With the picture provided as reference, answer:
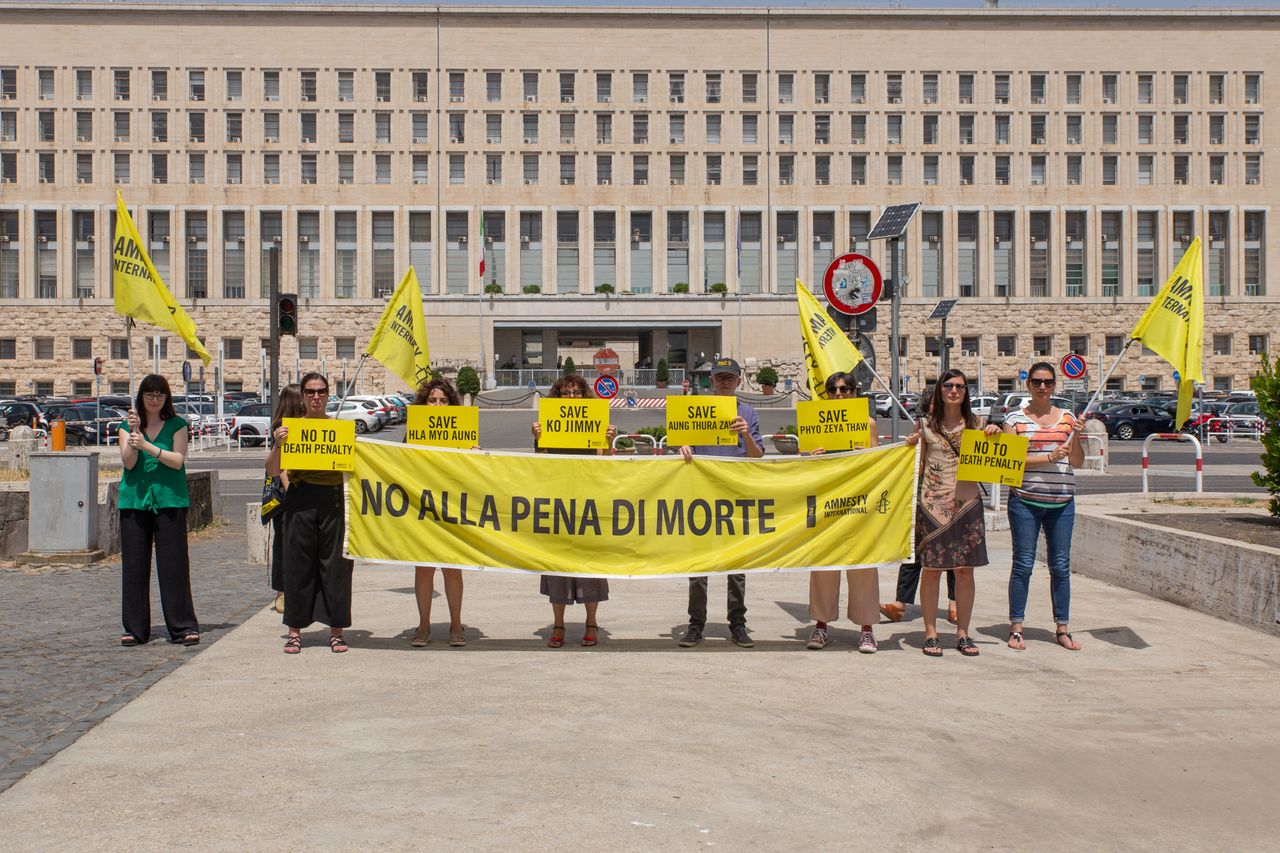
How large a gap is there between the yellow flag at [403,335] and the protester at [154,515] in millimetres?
2847

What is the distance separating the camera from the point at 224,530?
16.8 meters

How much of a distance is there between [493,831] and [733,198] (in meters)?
80.0

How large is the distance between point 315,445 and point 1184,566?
7.10m

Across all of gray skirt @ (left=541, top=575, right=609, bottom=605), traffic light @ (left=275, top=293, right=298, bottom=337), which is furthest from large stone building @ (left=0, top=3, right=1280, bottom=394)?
gray skirt @ (left=541, top=575, right=609, bottom=605)

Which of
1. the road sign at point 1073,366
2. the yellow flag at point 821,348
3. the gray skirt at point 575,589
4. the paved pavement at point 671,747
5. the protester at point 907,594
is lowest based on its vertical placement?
the paved pavement at point 671,747

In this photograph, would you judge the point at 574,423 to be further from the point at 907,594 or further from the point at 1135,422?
the point at 1135,422

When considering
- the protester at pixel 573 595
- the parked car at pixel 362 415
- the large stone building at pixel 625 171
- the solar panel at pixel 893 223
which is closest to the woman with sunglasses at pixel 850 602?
the protester at pixel 573 595

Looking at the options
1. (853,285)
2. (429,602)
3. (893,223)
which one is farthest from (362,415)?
(429,602)

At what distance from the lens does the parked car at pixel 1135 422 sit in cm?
4544

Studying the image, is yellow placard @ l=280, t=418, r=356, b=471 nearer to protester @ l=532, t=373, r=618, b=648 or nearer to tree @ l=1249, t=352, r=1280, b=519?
protester @ l=532, t=373, r=618, b=648

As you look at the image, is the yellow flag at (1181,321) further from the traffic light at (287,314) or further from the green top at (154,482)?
the traffic light at (287,314)

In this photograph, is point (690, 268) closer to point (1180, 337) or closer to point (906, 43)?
point (906, 43)

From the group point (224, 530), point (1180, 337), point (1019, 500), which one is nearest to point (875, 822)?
point (1019, 500)

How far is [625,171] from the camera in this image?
8262 centimetres
